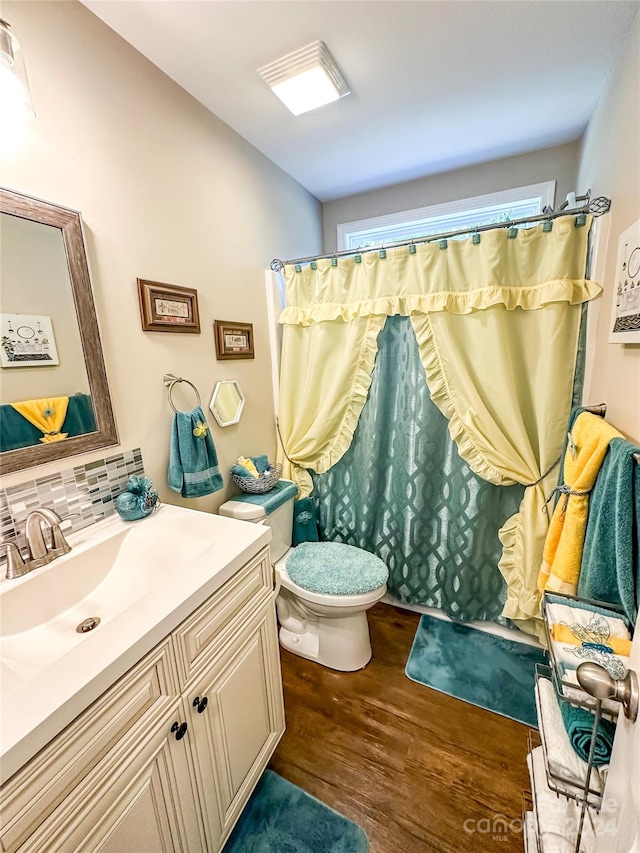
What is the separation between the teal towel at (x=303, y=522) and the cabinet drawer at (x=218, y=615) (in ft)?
2.71

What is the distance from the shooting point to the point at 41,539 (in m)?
0.91

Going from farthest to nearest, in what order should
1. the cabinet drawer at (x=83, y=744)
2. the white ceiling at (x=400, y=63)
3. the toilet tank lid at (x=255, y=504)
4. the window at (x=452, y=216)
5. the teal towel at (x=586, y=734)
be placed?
the window at (x=452, y=216) < the toilet tank lid at (x=255, y=504) < the white ceiling at (x=400, y=63) < the teal towel at (x=586, y=734) < the cabinet drawer at (x=83, y=744)

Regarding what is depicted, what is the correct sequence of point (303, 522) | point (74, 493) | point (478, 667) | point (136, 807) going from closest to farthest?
point (136, 807) < point (74, 493) < point (478, 667) < point (303, 522)

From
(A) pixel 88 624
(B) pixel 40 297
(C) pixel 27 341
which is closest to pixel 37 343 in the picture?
(C) pixel 27 341

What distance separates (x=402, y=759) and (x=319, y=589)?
0.62 metres

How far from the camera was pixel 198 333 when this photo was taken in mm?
1464

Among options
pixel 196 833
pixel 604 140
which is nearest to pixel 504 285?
pixel 604 140

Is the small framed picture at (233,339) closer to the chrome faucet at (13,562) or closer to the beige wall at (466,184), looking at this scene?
the chrome faucet at (13,562)

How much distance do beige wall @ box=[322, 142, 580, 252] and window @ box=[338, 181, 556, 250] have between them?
0.04 meters

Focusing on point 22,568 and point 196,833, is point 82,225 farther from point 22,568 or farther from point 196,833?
point 196,833

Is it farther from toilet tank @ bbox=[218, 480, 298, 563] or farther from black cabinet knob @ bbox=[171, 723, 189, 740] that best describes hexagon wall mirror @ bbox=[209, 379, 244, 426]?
black cabinet knob @ bbox=[171, 723, 189, 740]

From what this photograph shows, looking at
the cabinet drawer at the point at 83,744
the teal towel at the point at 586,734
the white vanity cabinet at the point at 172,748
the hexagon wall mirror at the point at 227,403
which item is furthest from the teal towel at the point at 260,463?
the teal towel at the point at 586,734

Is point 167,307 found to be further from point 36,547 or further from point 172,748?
point 172,748

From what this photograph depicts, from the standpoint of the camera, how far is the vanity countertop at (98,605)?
56 centimetres
